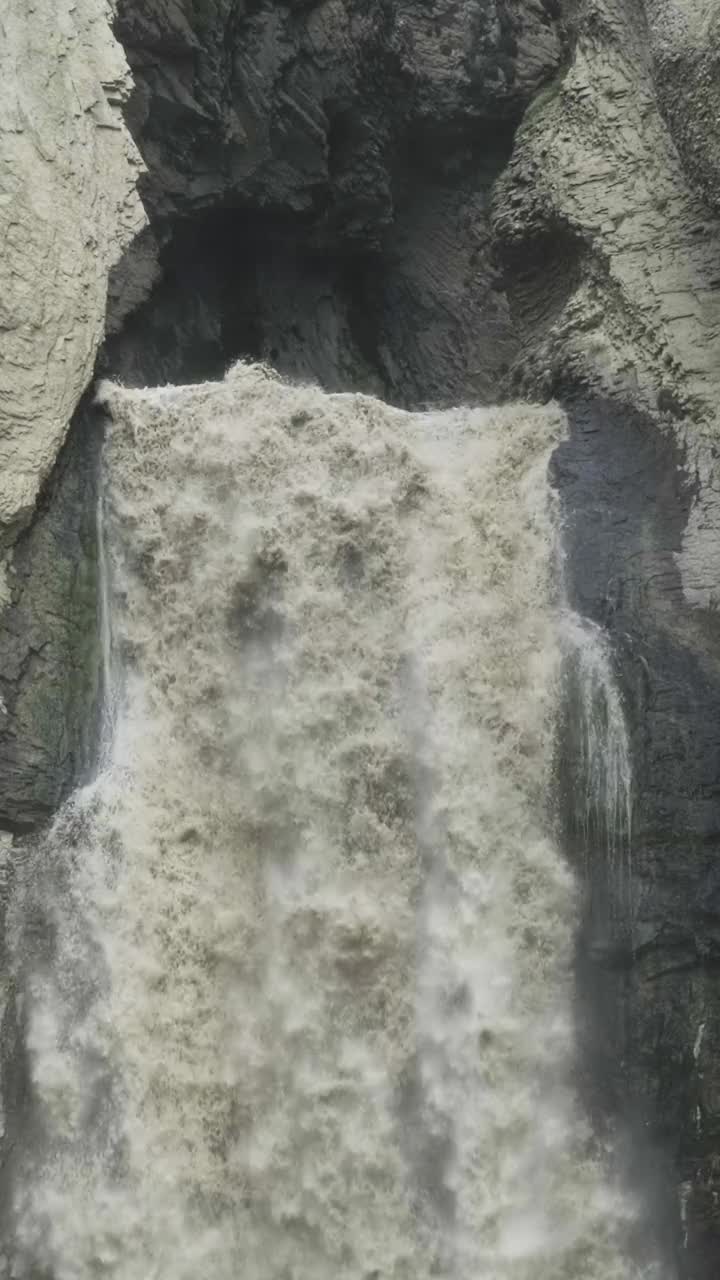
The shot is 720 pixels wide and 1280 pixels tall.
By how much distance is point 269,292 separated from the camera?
8688 millimetres

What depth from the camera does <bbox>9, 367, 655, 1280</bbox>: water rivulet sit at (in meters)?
5.12

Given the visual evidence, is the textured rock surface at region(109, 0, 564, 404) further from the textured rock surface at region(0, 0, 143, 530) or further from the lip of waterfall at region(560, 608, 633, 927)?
the lip of waterfall at region(560, 608, 633, 927)

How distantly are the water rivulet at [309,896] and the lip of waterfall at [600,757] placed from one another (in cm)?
13

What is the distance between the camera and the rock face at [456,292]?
549 centimetres

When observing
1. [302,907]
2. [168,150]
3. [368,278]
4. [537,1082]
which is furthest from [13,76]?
[537,1082]

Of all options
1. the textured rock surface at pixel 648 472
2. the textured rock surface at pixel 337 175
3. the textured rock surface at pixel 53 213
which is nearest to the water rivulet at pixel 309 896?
the textured rock surface at pixel 648 472

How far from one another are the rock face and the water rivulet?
285mm

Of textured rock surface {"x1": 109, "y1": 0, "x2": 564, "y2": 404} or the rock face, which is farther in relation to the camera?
textured rock surface {"x1": 109, "y1": 0, "x2": 564, "y2": 404}

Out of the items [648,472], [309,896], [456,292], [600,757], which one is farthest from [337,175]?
[309,896]

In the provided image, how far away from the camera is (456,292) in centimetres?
894

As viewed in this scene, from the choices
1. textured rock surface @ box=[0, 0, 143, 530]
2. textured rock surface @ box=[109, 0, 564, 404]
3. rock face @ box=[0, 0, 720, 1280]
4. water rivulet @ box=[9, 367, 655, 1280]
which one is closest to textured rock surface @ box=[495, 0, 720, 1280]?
rock face @ box=[0, 0, 720, 1280]

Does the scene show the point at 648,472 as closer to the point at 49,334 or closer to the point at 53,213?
the point at 49,334

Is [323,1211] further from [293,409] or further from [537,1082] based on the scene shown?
[293,409]

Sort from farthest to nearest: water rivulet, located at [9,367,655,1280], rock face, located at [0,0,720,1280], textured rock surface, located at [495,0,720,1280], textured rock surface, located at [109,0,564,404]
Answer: textured rock surface, located at [109,0,564,404]
rock face, located at [0,0,720,1280]
textured rock surface, located at [495,0,720,1280]
water rivulet, located at [9,367,655,1280]
